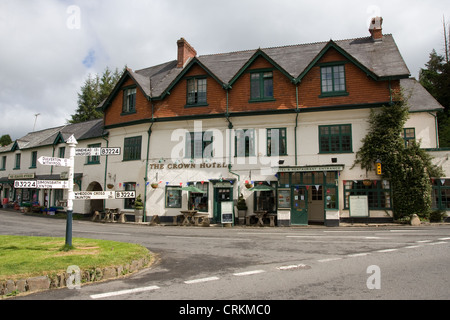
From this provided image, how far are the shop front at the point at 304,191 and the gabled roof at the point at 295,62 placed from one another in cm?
588

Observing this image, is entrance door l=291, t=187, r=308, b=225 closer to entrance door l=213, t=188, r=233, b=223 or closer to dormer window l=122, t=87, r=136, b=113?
entrance door l=213, t=188, r=233, b=223

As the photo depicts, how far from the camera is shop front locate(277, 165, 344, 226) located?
62.6 ft

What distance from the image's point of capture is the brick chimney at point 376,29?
922 inches

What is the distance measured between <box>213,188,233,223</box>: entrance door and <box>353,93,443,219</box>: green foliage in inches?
315

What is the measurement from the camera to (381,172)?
1931cm

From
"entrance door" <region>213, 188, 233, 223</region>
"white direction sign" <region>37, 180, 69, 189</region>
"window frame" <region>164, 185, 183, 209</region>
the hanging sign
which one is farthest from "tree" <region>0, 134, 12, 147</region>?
"white direction sign" <region>37, 180, 69, 189</region>

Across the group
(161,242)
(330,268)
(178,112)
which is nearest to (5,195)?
(178,112)

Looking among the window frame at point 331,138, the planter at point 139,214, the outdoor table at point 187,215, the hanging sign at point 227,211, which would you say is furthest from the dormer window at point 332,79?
the planter at point 139,214

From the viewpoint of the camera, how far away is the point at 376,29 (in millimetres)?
23453

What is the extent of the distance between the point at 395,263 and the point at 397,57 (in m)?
17.1

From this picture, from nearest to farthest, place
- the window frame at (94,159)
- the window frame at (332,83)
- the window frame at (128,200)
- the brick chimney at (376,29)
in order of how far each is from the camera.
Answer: the window frame at (332,83)
the brick chimney at (376,29)
the window frame at (128,200)
the window frame at (94,159)

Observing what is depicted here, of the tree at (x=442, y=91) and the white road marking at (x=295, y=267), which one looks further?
the tree at (x=442, y=91)

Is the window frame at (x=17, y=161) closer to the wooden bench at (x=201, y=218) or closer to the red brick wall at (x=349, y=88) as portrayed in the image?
the wooden bench at (x=201, y=218)
